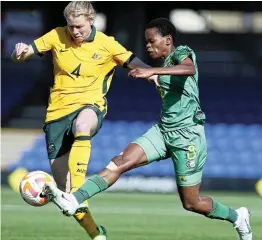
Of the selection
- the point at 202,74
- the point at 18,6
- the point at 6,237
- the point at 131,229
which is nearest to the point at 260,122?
the point at 202,74

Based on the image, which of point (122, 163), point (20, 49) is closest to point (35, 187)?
point (122, 163)

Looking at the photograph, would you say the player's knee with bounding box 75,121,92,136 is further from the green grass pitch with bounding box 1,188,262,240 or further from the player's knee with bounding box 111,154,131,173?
the green grass pitch with bounding box 1,188,262,240

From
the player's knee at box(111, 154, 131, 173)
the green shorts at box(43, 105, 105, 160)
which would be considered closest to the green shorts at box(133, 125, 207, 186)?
the player's knee at box(111, 154, 131, 173)

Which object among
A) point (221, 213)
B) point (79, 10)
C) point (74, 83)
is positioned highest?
point (79, 10)

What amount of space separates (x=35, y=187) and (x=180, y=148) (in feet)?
4.27

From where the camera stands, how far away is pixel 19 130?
2198 centimetres

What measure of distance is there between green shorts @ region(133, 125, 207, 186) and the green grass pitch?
7.34 feet

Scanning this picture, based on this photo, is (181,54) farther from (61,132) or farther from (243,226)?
(243,226)

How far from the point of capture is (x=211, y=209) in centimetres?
804

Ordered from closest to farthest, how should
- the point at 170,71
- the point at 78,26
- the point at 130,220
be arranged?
1. the point at 170,71
2. the point at 78,26
3. the point at 130,220

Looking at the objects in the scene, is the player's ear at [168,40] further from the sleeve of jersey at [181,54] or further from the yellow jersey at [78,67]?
the yellow jersey at [78,67]

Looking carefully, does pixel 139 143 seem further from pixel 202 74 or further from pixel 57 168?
pixel 202 74

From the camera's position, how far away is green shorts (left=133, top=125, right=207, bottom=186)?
25.6ft

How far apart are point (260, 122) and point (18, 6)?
829 cm
